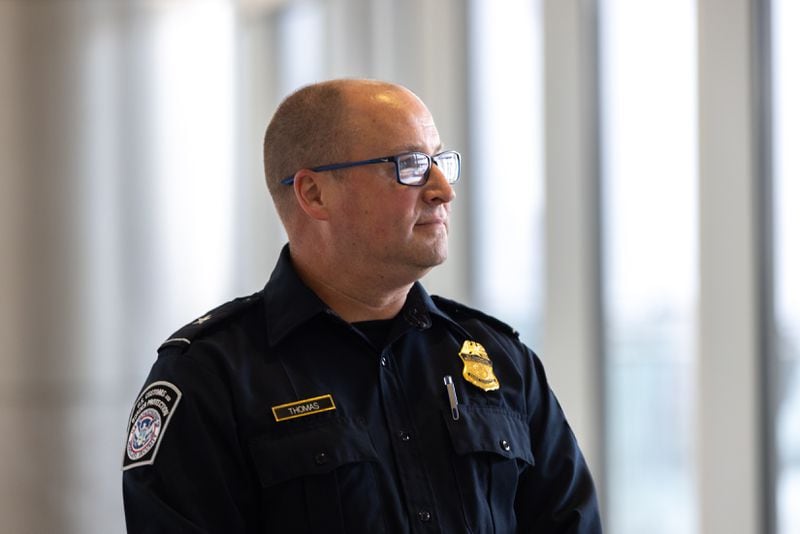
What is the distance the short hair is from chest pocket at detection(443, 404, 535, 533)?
1.58ft

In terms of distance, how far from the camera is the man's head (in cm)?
175

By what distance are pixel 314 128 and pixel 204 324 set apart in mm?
382

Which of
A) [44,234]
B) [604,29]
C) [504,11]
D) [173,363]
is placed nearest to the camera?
[173,363]

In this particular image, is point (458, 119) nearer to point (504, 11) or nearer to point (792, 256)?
point (504, 11)

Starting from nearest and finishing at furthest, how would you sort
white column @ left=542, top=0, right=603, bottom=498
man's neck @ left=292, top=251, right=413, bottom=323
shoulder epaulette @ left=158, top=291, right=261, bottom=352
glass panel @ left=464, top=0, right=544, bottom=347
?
1. shoulder epaulette @ left=158, top=291, right=261, bottom=352
2. man's neck @ left=292, top=251, right=413, bottom=323
3. white column @ left=542, top=0, right=603, bottom=498
4. glass panel @ left=464, top=0, right=544, bottom=347

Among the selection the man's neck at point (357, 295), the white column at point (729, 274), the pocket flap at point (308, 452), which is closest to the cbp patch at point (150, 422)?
the pocket flap at point (308, 452)

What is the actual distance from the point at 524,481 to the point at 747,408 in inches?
46.4

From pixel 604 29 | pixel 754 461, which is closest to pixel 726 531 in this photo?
pixel 754 461

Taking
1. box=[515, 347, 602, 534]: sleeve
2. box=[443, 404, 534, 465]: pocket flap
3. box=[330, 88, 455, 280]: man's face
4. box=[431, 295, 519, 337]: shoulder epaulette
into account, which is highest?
box=[330, 88, 455, 280]: man's face

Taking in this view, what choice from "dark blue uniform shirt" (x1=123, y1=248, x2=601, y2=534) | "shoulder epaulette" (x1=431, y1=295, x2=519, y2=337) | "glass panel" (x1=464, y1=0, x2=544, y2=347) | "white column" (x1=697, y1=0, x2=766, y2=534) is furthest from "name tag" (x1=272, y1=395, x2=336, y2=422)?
"glass panel" (x1=464, y1=0, x2=544, y2=347)

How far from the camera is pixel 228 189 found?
4547 millimetres

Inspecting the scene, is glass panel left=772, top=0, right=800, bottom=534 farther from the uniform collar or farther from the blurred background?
the uniform collar

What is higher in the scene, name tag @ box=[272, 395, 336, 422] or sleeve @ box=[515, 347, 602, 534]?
name tag @ box=[272, 395, 336, 422]

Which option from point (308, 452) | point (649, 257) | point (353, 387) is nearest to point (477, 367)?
point (353, 387)
